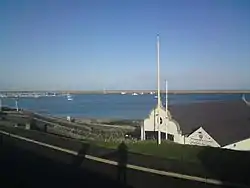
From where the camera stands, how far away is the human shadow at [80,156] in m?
6.36

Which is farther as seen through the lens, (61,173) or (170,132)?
(170,132)

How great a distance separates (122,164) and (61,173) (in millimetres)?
1035

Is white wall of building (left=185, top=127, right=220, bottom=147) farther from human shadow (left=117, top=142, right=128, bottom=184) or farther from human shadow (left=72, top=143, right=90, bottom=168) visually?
human shadow (left=72, top=143, right=90, bottom=168)

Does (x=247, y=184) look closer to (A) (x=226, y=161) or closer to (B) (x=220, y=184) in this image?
(B) (x=220, y=184)

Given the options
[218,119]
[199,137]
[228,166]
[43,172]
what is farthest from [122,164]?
[218,119]

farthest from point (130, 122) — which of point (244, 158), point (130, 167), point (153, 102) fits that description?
Result: point (130, 167)

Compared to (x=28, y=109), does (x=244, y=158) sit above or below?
below

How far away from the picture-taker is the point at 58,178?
213 inches

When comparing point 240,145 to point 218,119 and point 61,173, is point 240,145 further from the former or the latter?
point 61,173

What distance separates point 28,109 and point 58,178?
560 cm

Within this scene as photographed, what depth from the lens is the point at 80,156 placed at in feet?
22.8

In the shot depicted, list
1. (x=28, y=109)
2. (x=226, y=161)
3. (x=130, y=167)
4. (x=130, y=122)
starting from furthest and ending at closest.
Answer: (x=130, y=122) < (x=28, y=109) < (x=226, y=161) < (x=130, y=167)

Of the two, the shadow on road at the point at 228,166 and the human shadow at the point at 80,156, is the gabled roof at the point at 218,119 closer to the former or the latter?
the shadow on road at the point at 228,166

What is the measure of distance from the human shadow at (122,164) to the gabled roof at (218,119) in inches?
275
